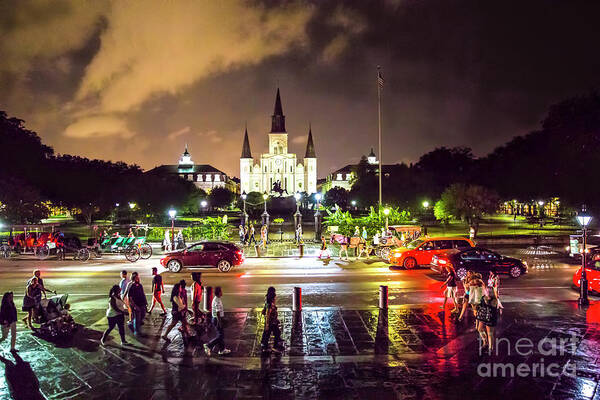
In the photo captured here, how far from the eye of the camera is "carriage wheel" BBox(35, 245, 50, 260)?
25047mm

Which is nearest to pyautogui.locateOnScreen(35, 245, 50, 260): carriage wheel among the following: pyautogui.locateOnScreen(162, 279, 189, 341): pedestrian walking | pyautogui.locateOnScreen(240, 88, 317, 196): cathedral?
pyautogui.locateOnScreen(162, 279, 189, 341): pedestrian walking

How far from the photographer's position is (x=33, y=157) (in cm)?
4903

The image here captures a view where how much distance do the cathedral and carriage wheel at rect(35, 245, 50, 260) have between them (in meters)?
130

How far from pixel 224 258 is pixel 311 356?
11624 millimetres

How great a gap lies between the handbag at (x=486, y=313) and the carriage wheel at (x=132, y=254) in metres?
19.7

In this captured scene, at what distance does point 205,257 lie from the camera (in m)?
19.8

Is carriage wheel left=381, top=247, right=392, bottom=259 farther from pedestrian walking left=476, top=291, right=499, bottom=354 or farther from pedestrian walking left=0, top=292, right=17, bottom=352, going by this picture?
pedestrian walking left=0, top=292, right=17, bottom=352

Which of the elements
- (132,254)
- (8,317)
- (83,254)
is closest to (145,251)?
(132,254)

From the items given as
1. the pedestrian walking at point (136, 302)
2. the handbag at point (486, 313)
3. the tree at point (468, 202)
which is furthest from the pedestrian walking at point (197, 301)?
the tree at point (468, 202)

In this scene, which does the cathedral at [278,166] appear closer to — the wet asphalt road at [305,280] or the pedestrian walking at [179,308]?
the wet asphalt road at [305,280]

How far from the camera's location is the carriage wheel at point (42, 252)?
25.0 meters

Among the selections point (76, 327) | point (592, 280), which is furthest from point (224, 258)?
point (592, 280)

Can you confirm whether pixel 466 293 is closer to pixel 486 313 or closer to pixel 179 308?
pixel 486 313

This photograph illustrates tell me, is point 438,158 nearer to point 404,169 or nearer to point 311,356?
point 404,169
